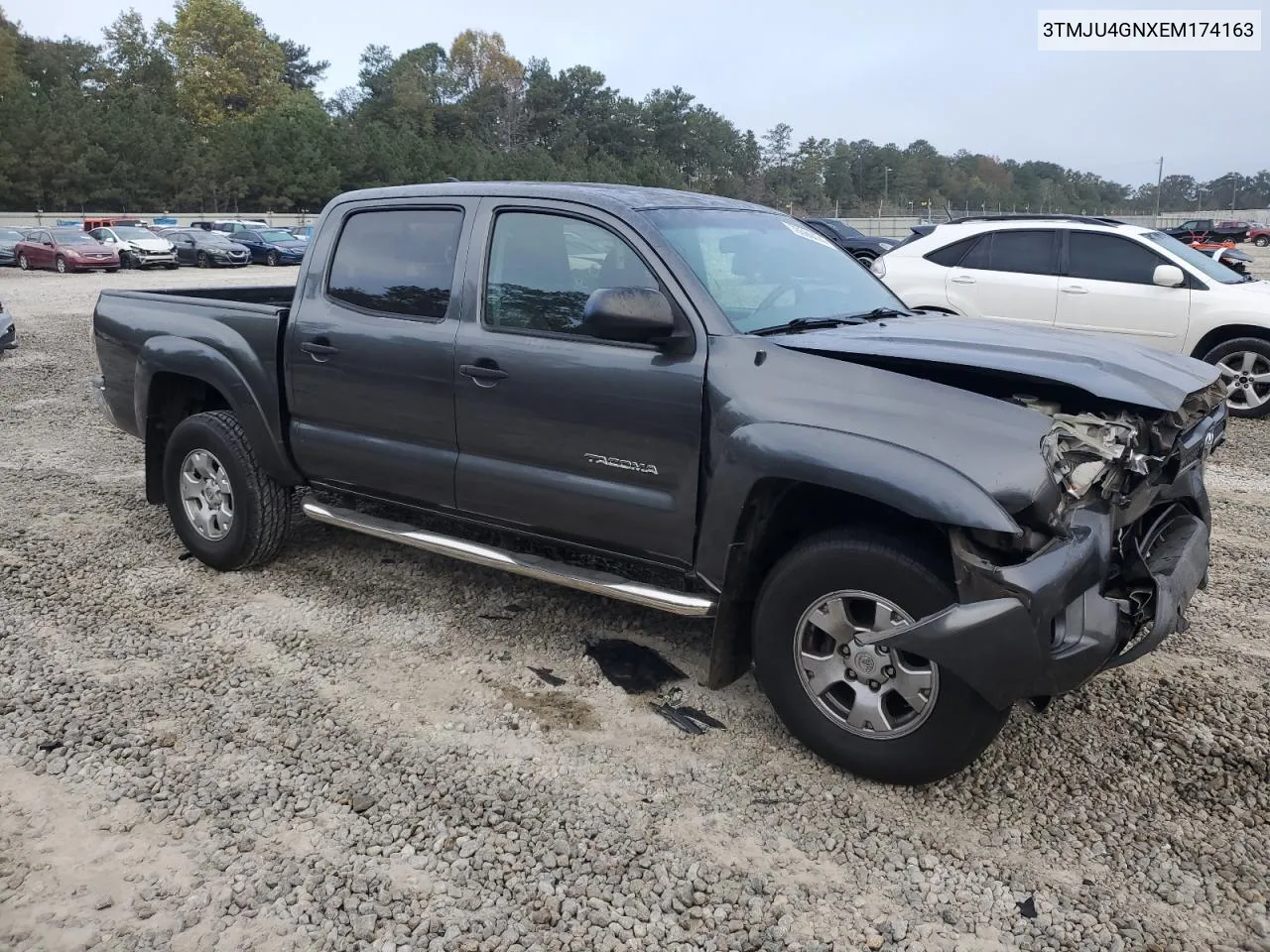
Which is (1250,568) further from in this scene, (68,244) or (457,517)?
(68,244)

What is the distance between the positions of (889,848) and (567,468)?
68.5 inches

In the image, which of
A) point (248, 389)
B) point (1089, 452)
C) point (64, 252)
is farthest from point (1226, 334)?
point (64, 252)

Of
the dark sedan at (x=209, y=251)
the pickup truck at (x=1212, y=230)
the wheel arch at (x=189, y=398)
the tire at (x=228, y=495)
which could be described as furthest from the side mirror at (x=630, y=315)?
the pickup truck at (x=1212, y=230)

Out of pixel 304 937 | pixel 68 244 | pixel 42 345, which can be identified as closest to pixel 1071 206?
pixel 68 244

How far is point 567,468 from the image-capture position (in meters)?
3.83

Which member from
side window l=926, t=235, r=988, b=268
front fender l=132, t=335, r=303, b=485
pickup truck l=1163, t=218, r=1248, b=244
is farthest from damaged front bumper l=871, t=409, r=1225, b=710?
pickup truck l=1163, t=218, r=1248, b=244

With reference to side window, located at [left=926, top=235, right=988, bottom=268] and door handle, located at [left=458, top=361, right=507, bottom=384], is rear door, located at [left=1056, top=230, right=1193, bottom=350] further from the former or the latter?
door handle, located at [left=458, top=361, right=507, bottom=384]

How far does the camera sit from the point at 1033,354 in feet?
10.8

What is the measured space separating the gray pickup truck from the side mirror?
0.03 ft

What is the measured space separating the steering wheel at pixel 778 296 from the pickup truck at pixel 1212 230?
1565 inches

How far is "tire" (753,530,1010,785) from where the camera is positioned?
9.92 ft

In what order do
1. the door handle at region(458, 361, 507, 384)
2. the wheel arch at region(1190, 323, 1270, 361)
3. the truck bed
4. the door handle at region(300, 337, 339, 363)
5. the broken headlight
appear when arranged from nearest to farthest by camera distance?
the broken headlight < the door handle at region(458, 361, 507, 384) < the door handle at region(300, 337, 339, 363) < the truck bed < the wheel arch at region(1190, 323, 1270, 361)

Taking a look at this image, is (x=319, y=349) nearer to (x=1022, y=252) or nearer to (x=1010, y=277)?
(x=1010, y=277)

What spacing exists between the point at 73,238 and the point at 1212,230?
148 feet
